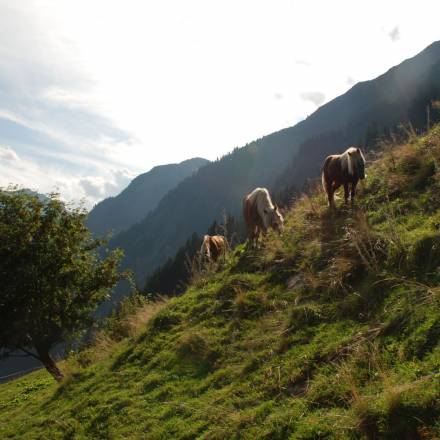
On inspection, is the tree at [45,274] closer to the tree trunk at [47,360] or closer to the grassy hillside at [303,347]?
the tree trunk at [47,360]

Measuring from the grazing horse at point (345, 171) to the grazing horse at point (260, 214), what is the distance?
2015mm

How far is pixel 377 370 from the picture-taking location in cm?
466

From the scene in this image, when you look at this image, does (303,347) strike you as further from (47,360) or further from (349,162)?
(47,360)

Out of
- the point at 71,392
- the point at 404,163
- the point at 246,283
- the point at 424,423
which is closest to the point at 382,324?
the point at 424,423

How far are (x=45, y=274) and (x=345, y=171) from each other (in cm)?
1457

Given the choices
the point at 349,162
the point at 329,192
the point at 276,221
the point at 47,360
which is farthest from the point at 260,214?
the point at 47,360

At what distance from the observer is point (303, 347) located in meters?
6.14

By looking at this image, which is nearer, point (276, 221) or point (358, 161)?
point (358, 161)

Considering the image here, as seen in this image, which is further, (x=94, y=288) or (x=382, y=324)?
(x=94, y=288)

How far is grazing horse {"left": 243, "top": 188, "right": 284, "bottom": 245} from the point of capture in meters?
13.0

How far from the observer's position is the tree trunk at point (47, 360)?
59.1 ft

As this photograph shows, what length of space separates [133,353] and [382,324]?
6.92 m

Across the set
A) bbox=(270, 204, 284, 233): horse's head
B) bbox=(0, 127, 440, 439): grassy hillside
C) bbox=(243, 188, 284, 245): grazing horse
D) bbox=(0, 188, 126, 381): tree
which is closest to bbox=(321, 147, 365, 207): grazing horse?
bbox=(0, 127, 440, 439): grassy hillside

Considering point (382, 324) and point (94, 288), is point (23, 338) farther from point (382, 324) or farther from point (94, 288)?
point (382, 324)
